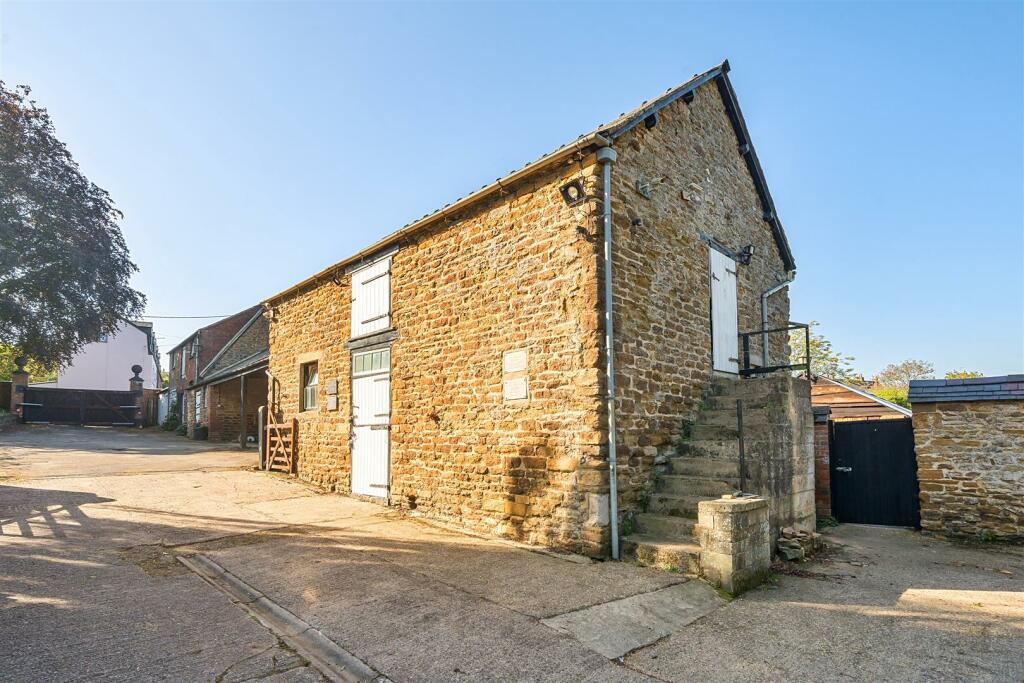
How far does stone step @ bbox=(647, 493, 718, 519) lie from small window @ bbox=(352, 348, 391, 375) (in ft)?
16.5

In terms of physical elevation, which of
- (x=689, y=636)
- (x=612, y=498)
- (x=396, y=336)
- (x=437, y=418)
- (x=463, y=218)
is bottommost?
(x=689, y=636)

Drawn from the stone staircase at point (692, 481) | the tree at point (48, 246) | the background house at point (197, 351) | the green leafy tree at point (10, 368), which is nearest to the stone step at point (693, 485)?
the stone staircase at point (692, 481)

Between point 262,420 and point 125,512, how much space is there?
5844 millimetres

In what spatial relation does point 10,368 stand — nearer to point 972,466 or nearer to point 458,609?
point 458,609

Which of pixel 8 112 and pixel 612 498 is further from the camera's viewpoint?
pixel 8 112

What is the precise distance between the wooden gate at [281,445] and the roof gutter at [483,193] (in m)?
3.64

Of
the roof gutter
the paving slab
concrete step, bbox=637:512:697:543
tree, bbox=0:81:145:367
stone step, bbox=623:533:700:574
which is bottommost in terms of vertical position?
the paving slab

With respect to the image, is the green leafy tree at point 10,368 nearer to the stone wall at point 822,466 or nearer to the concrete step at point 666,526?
the concrete step at point 666,526

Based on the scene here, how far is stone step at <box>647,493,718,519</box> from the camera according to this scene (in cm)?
656

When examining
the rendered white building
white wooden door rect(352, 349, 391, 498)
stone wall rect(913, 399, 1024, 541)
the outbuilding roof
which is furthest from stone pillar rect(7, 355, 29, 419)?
stone wall rect(913, 399, 1024, 541)

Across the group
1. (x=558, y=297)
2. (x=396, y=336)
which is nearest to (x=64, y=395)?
(x=396, y=336)

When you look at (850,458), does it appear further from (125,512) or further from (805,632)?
(125,512)

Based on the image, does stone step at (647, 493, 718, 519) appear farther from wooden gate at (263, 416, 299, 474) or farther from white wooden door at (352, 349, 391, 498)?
wooden gate at (263, 416, 299, 474)

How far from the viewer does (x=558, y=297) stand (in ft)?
23.3
